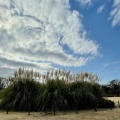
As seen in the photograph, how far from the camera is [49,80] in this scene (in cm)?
1183

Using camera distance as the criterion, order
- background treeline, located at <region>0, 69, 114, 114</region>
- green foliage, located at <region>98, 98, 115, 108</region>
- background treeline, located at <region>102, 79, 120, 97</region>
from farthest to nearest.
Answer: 1. background treeline, located at <region>102, 79, 120, 97</region>
2. green foliage, located at <region>98, 98, 115, 108</region>
3. background treeline, located at <region>0, 69, 114, 114</region>

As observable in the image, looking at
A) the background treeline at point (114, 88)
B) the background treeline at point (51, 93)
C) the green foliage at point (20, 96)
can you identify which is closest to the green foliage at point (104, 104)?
the background treeline at point (51, 93)

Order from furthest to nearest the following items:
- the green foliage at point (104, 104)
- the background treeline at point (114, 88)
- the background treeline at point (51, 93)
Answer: the background treeline at point (114, 88)
the green foliage at point (104, 104)
the background treeline at point (51, 93)

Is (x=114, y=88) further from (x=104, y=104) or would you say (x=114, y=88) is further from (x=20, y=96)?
(x=20, y=96)

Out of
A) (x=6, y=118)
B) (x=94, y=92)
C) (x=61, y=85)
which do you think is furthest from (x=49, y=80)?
(x=6, y=118)

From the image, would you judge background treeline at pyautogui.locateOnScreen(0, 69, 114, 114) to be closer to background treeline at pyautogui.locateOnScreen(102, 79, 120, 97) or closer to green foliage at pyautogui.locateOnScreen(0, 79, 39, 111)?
green foliage at pyautogui.locateOnScreen(0, 79, 39, 111)

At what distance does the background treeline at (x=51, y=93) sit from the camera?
10.8m

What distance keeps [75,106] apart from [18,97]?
102 inches

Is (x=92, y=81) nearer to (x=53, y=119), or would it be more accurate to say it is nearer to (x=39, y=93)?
(x=39, y=93)

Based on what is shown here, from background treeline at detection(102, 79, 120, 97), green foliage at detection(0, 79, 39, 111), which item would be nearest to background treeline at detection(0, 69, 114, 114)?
green foliage at detection(0, 79, 39, 111)

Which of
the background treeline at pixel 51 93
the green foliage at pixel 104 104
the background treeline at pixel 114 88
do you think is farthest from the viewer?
the background treeline at pixel 114 88

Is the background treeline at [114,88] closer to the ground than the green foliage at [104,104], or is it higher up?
higher up

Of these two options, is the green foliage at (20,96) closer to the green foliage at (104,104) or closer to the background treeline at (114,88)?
the green foliage at (104,104)

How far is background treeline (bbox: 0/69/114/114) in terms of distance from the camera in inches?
423
